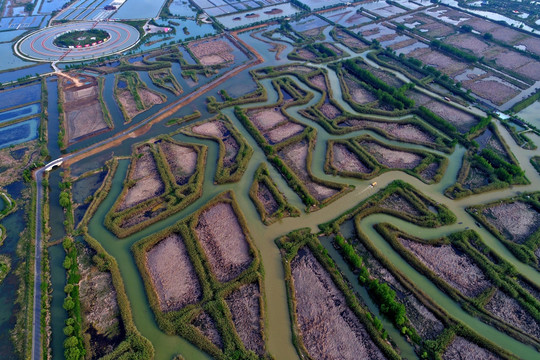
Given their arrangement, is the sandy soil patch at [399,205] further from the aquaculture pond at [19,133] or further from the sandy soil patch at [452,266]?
the aquaculture pond at [19,133]

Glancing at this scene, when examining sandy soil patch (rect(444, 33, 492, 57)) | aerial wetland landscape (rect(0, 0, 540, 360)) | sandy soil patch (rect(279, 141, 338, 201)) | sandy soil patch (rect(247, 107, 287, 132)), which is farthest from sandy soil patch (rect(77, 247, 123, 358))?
sandy soil patch (rect(444, 33, 492, 57))

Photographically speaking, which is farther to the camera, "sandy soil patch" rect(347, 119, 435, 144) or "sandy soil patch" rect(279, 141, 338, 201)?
"sandy soil patch" rect(347, 119, 435, 144)

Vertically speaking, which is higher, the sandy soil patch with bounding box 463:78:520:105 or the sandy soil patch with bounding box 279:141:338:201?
the sandy soil patch with bounding box 279:141:338:201

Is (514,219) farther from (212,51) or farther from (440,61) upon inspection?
(212,51)

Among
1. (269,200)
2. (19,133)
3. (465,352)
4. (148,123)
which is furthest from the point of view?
(148,123)

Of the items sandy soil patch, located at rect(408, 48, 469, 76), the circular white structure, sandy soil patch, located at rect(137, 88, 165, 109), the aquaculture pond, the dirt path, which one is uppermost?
the circular white structure

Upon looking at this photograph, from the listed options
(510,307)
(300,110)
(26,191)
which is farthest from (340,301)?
(26,191)

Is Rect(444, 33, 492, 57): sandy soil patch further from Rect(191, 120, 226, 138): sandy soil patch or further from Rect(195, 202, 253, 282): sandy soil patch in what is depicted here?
Rect(195, 202, 253, 282): sandy soil patch

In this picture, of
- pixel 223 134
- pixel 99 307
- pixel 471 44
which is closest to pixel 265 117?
pixel 223 134
